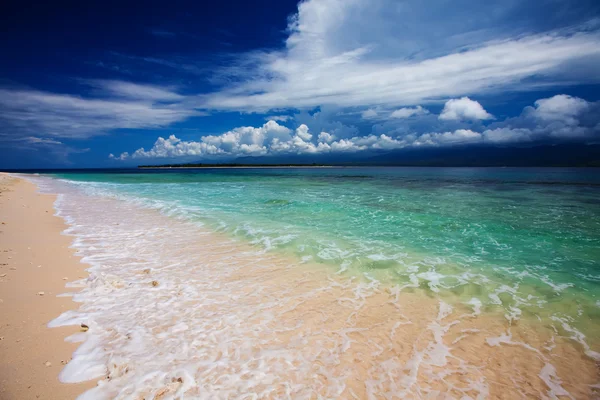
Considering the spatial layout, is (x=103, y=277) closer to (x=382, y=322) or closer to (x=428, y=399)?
(x=382, y=322)

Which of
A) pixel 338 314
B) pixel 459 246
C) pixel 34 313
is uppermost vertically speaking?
pixel 34 313

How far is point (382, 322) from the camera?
542 centimetres

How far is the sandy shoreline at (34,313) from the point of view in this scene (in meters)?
3.57

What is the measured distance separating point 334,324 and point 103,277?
5857mm

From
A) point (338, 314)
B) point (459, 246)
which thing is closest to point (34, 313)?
point (338, 314)

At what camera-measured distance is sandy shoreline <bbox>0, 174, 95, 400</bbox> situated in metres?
3.57

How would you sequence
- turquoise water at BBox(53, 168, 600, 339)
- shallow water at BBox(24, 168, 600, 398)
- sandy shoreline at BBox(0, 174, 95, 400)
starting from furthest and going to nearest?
turquoise water at BBox(53, 168, 600, 339)
shallow water at BBox(24, 168, 600, 398)
sandy shoreline at BBox(0, 174, 95, 400)

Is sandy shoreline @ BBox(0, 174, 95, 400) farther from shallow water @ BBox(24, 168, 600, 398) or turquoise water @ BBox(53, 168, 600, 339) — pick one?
turquoise water @ BBox(53, 168, 600, 339)

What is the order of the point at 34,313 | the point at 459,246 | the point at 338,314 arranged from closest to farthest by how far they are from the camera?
1. the point at 34,313
2. the point at 338,314
3. the point at 459,246

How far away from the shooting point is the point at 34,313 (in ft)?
17.1

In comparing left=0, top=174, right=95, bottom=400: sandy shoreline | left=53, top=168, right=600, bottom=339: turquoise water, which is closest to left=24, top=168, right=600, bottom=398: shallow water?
left=53, top=168, right=600, bottom=339: turquoise water

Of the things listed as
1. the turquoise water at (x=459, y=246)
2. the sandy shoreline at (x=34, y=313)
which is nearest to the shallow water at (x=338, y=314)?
the turquoise water at (x=459, y=246)

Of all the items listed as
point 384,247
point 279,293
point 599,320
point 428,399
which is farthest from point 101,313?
point 599,320

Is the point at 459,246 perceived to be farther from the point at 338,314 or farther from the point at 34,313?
the point at 34,313
